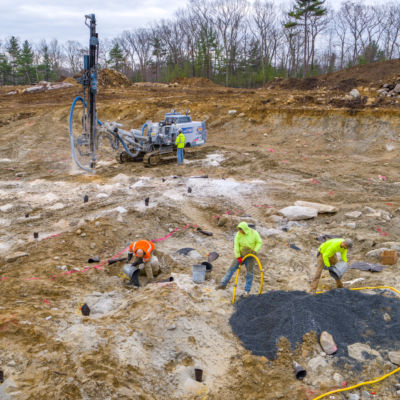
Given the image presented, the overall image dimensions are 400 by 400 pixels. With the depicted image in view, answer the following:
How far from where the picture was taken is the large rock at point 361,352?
427 cm

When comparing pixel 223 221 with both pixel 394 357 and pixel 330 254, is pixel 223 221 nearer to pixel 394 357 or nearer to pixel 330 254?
pixel 330 254

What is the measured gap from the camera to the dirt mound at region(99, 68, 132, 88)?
32500 millimetres

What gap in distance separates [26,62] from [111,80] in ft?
77.9

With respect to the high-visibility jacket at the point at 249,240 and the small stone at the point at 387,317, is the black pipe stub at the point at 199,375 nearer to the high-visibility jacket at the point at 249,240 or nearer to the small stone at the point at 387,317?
the high-visibility jacket at the point at 249,240

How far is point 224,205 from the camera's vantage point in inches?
391

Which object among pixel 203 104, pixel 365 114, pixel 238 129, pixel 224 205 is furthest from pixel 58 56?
pixel 224 205

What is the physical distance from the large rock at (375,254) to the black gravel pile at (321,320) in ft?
5.24

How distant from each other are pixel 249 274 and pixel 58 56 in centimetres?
7285

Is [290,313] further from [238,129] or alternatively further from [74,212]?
[238,129]

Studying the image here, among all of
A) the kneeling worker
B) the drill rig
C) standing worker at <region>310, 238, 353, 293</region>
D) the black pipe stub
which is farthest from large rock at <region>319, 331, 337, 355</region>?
the drill rig

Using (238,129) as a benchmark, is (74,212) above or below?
below

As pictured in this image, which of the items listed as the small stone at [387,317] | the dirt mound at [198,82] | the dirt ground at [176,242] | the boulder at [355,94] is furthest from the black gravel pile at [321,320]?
the dirt mound at [198,82]

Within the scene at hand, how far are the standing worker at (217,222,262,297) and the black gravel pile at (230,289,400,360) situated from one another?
0.52m

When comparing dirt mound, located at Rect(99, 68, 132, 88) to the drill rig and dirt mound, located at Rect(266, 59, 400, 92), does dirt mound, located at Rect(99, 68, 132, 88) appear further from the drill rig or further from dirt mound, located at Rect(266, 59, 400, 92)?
the drill rig
